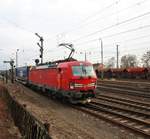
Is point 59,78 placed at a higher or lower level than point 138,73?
lower

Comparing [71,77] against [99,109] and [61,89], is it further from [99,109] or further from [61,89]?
[99,109]

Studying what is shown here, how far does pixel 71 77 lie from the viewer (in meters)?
21.1

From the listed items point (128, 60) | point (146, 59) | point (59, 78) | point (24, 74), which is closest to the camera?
point (59, 78)

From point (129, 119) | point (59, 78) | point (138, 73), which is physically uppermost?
point (138, 73)

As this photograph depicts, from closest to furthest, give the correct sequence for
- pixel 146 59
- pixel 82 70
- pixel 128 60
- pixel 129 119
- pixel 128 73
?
pixel 129 119, pixel 82 70, pixel 128 73, pixel 146 59, pixel 128 60

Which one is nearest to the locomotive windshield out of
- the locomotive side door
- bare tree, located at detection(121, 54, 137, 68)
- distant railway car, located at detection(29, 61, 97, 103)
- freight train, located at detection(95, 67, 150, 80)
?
distant railway car, located at detection(29, 61, 97, 103)

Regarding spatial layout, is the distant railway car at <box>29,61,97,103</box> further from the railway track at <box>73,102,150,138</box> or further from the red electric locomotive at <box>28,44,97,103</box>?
the railway track at <box>73,102,150,138</box>

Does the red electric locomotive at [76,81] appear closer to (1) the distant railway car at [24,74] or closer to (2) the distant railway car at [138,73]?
(1) the distant railway car at [24,74]

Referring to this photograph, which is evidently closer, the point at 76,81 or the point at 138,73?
the point at 76,81

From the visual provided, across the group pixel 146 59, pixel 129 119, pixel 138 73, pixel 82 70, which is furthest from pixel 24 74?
pixel 146 59

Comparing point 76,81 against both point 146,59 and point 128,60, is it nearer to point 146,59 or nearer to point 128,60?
point 146,59

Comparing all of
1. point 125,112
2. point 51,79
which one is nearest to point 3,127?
point 125,112

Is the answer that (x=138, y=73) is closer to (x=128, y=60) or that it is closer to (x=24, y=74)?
(x=24, y=74)

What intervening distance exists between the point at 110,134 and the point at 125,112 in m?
5.31
